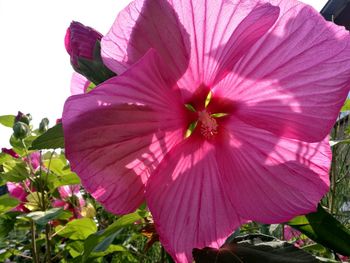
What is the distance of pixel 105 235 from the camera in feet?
2.50

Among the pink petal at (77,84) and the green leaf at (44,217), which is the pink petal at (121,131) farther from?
the green leaf at (44,217)

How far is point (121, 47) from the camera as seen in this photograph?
20.1 inches

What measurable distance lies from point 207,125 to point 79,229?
3.44ft

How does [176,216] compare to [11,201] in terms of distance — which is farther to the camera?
[11,201]

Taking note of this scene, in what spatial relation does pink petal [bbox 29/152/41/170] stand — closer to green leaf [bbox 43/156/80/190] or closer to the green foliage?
green leaf [bbox 43/156/80/190]

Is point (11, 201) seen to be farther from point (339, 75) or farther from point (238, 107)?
point (339, 75)

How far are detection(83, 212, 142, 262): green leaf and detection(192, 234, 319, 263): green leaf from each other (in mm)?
184

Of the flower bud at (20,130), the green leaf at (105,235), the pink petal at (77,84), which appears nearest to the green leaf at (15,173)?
the flower bud at (20,130)

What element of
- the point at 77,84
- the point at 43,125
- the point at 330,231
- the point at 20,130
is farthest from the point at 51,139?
the point at 43,125

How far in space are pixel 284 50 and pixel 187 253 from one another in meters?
0.27

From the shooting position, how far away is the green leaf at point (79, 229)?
1513mm

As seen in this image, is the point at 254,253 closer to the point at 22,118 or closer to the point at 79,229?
the point at 79,229

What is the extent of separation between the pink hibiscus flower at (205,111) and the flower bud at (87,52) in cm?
6

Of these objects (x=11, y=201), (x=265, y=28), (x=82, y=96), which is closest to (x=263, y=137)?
(x=265, y=28)
